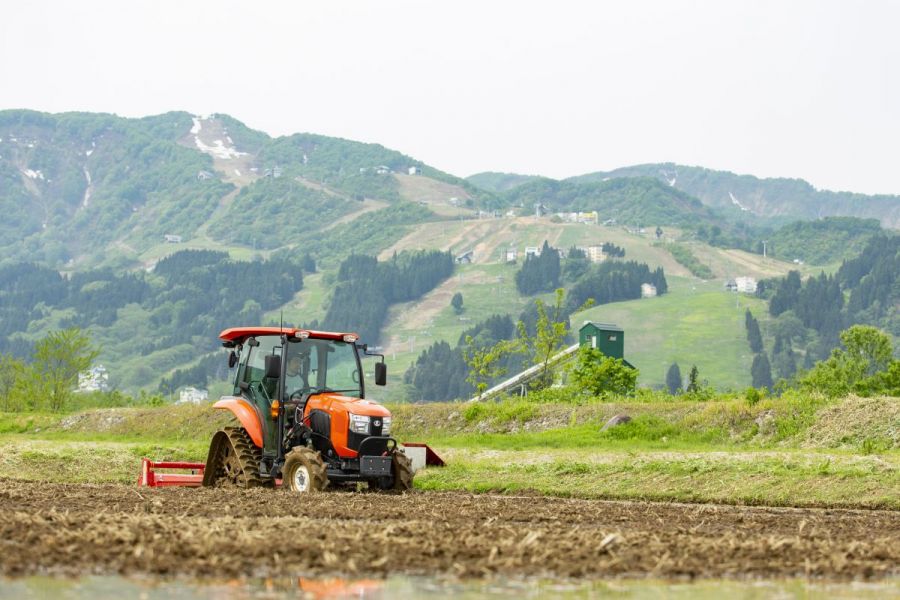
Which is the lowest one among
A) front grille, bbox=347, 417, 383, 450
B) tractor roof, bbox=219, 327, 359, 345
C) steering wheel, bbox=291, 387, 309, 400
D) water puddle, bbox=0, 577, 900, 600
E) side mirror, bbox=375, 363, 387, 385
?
water puddle, bbox=0, 577, 900, 600

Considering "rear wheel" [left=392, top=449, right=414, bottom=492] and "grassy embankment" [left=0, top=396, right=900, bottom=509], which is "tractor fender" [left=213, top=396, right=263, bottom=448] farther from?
"grassy embankment" [left=0, top=396, right=900, bottom=509]

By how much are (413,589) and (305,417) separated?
1076 cm

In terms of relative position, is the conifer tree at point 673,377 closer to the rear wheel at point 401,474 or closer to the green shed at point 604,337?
the green shed at point 604,337

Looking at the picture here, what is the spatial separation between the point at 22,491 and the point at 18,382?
164 ft

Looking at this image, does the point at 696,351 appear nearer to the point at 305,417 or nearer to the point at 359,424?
the point at 305,417

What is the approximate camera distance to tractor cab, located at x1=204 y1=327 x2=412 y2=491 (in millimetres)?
19422

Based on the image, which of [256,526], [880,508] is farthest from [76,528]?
[880,508]

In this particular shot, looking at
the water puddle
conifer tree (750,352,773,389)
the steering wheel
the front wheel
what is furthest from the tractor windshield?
conifer tree (750,352,773,389)

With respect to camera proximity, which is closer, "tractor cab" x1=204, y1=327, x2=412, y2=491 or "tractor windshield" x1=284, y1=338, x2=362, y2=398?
"tractor cab" x1=204, y1=327, x2=412, y2=491

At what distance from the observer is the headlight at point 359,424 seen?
19359mm

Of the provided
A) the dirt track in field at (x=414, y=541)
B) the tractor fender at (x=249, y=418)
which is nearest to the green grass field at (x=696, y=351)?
the tractor fender at (x=249, y=418)

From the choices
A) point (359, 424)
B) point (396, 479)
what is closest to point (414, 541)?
point (359, 424)

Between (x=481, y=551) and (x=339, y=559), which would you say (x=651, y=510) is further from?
(x=339, y=559)

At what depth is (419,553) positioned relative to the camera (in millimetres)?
10719
